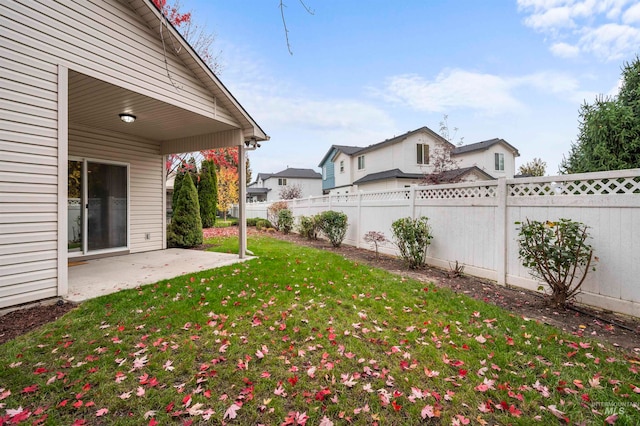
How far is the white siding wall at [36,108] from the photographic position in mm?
3533

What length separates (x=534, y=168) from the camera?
28562mm

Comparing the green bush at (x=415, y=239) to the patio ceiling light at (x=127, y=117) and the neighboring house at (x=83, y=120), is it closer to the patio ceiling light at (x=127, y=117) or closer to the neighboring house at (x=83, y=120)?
the neighboring house at (x=83, y=120)

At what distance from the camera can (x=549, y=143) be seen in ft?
43.7

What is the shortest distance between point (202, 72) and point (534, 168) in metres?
32.8

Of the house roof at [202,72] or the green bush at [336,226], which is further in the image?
the green bush at [336,226]

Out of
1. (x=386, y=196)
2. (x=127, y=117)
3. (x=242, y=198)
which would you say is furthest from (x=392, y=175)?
(x=127, y=117)

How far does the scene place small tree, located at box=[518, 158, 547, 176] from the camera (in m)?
28.0

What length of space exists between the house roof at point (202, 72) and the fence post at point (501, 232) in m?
5.11

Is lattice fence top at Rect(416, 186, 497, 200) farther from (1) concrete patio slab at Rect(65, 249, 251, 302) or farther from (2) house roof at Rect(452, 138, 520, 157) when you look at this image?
(2) house roof at Rect(452, 138, 520, 157)

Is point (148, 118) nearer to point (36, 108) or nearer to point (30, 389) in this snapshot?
point (36, 108)

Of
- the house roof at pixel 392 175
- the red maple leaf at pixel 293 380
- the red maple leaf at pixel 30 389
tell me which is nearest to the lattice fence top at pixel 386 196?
the red maple leaf at pixel 293 380

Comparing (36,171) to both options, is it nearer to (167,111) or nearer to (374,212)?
(167,111)

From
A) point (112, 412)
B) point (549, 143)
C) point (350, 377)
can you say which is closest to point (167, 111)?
point (112, 412)

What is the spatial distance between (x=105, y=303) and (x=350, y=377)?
3459 millimetres
